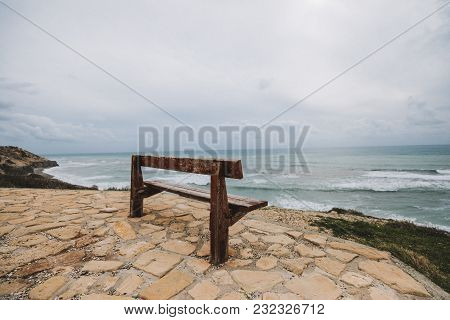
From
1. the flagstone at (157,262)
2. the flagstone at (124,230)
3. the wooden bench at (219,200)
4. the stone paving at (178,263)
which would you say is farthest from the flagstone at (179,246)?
the flagstone at (124,230)

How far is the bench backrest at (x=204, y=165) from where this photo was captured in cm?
252

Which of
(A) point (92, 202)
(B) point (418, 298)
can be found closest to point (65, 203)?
(A) point (92, 202)

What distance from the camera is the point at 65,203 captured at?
5.49 metres

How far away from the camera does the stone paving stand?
235 centimetres

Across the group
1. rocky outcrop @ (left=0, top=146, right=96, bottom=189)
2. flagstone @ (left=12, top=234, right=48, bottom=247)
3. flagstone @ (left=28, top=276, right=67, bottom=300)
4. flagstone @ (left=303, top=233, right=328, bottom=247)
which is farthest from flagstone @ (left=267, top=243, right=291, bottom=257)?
rocky outcrop @ (left=0, top=146, right=96, bottom=189)

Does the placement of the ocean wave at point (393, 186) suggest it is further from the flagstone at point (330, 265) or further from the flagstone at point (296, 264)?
the flagstone at point (296, 264)

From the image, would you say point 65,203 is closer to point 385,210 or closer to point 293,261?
point 293,261

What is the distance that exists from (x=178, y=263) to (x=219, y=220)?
0.73m

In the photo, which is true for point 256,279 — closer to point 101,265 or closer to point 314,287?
point 314,287

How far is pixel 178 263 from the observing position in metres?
2.86

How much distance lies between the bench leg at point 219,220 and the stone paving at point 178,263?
0.13 m

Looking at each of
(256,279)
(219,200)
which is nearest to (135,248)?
(219,200)

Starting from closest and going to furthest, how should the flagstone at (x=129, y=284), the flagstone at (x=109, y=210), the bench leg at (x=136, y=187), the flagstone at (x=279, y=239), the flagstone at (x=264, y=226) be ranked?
the flagstone at (x=129, y=284)
the flagstone at (x=279, y=239)
the flagstone at (x=264, y=226)
the bench leg at (x=136, y=187)
the flagstone at (x=109, y=210)
